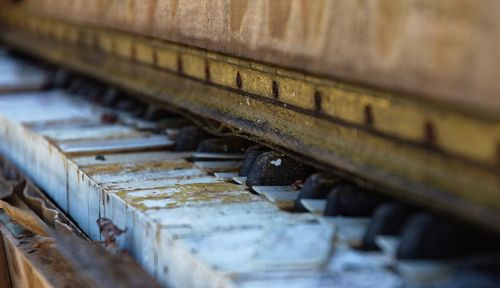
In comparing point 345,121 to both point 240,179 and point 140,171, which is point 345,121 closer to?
point 240,179

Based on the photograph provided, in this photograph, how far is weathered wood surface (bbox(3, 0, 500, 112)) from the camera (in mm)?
Answer: 1936

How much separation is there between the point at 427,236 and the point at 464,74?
1.38 feet

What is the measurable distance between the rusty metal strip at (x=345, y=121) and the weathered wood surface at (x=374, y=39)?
2.4 inches

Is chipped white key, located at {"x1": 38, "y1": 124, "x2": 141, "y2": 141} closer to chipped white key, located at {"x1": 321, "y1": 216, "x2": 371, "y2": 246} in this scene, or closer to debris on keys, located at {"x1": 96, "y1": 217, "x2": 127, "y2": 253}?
debris on keys, located at {"x1": 96, "y1": 217, "x2": 127, "y2": 253}

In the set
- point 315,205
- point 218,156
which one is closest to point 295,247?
point 315,205

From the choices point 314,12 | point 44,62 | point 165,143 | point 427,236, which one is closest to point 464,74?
point 427,236

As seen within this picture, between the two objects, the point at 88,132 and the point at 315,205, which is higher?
the point at 315,205

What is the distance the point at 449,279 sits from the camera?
201 centimetres

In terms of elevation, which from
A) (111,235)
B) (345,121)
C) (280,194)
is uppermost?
(345,121)

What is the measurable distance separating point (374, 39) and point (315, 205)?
576mm

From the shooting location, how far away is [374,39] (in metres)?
2.34

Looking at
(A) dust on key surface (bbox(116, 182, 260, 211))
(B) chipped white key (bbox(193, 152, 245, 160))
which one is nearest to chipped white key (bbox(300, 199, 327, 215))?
(A) dust on key surface (bbox(116, 182, 260, 211))

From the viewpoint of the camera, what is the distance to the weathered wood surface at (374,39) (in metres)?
1.94

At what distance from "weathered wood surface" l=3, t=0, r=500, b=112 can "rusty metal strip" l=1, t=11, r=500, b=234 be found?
61mm
